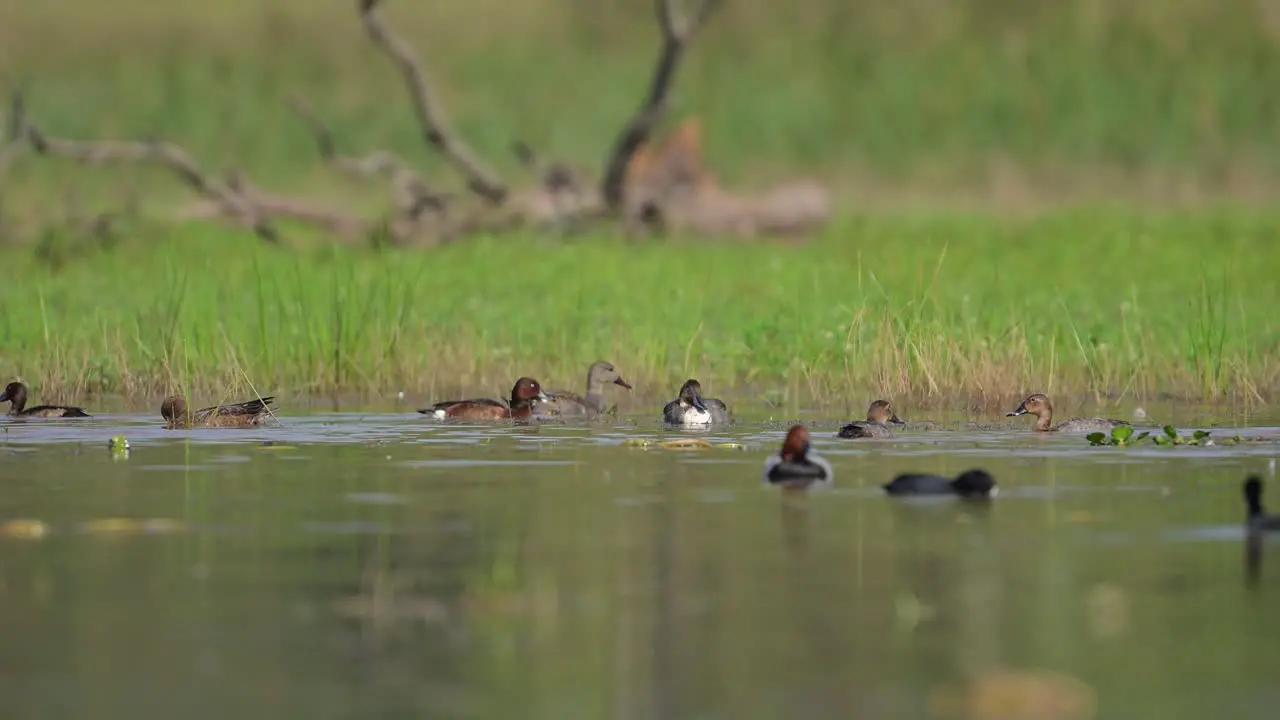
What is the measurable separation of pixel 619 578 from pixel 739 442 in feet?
20.4

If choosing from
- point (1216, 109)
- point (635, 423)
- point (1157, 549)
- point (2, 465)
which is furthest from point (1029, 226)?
point (1157, 549)

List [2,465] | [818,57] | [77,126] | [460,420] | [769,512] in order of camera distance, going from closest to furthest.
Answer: [769,512] → [2,465] → [460,420] → [77,126] → [818,57]

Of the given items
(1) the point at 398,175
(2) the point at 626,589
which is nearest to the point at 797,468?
(2) the point at 626,589

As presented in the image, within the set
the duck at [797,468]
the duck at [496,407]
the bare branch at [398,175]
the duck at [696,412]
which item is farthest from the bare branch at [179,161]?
the duck at [797,468]

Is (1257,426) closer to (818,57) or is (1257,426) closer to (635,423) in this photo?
(635,423)

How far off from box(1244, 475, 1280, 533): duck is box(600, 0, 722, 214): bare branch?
2518 centimetres

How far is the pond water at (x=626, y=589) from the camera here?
827 centimetres

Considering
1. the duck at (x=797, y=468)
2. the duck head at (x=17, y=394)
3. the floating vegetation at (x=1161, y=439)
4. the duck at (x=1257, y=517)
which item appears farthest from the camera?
the duck head at (x=17, y=394)

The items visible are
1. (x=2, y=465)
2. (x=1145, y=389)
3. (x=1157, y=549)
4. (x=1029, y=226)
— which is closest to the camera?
(x=1157, y=549)

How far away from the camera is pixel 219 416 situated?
18.0 meters

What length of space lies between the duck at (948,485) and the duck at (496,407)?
223 inches

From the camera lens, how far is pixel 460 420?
60.8 ft

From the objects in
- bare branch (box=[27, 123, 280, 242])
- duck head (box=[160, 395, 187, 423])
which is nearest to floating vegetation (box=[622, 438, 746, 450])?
duck head (box=[160, 395, 187, 423])

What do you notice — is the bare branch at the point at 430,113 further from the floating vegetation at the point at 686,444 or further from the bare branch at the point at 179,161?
the floating vegetation at the point at 686,444
